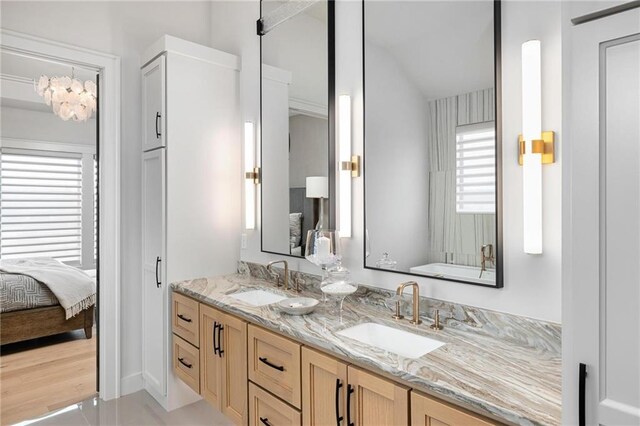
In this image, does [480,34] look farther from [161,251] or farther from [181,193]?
[161,251]

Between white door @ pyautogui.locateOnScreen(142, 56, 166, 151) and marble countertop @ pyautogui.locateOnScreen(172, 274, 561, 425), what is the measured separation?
1345mm

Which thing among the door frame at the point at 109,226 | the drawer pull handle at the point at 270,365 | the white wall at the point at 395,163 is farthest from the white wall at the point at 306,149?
the door frame at the point at 109,226

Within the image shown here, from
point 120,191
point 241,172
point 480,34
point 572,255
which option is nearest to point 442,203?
point 480,34

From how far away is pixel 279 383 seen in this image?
1748 mm

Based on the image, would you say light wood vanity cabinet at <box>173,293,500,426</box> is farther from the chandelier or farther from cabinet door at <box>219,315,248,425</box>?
the chandelier

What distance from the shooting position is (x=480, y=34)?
1607 millimetres

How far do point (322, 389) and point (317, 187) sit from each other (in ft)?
3.79

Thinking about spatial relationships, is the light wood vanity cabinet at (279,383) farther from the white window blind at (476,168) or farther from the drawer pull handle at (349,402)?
the white window blind at (476,168)

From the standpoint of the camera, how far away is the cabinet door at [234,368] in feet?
6.50

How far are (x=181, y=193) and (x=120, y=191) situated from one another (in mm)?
503

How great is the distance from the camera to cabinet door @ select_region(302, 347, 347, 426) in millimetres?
1454

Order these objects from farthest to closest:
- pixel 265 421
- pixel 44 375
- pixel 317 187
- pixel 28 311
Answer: pixel 28 311 < pixel 44 375 < pixel 317 187 < pixel 265 421

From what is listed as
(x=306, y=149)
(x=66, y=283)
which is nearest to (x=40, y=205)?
(x=66, y=283)

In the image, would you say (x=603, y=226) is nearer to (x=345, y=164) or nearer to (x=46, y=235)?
(x=345, y=164)
